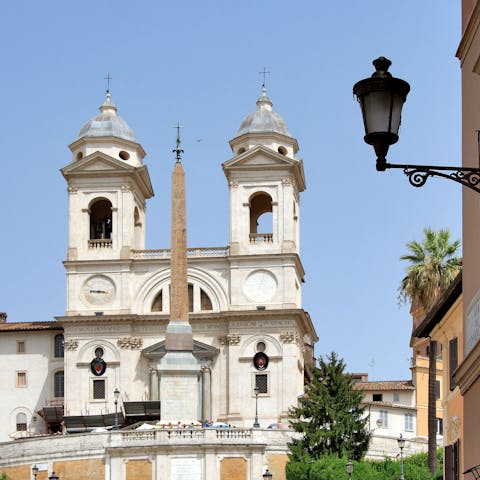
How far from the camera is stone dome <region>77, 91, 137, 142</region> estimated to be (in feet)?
318

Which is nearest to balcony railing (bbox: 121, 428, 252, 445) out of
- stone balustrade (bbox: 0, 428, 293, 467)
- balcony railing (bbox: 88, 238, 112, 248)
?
stone balustrade (bbox: 0, 428, 293, 467)

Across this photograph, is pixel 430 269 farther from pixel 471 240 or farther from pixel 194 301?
pixel 471 240

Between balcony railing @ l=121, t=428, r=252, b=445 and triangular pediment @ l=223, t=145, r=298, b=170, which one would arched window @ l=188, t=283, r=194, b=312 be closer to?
triangular pediment @ l=223, t=145, r=298, b=170

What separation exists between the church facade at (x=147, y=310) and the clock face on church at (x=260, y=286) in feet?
0.20

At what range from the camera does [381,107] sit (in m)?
13.0

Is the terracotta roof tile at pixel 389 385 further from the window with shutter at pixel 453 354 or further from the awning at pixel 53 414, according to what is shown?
the window with shutter at pixel 453 354

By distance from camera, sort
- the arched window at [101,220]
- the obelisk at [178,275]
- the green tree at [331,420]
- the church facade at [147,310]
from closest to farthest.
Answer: the green tree at [331,420] → the obelisk at [178,275] → the church facade at [147,310] → the arched window at [101,220]

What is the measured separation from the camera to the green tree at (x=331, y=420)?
6838 centimetres

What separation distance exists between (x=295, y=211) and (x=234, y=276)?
6.88 metres

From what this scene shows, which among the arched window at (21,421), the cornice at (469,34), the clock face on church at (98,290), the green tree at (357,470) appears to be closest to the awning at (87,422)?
the arched window at (21,421)

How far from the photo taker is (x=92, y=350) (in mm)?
→ 92688

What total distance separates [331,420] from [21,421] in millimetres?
31366

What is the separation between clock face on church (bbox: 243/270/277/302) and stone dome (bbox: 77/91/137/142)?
1244cm

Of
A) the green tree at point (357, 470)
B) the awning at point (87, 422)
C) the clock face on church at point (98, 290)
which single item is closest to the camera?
the green tree at point (357, 470)
